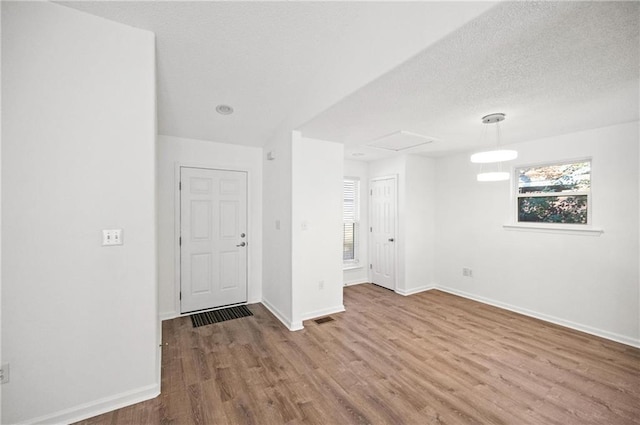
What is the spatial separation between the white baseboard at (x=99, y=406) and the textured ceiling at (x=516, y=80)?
108 inches

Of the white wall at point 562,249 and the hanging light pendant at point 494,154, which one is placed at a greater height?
the hanging light pendant at point 494,154

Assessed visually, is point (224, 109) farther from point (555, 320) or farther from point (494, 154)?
point (555, 320)

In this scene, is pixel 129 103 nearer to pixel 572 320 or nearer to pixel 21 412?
pixel 21 412

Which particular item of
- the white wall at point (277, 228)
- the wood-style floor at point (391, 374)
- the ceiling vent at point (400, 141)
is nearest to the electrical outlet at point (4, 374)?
the wood-style floor at point (391, 374)

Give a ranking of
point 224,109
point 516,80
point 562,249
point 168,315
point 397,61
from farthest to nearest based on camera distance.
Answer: point 168,315
point 562,249
point 224,109
point 516,80
point 397,61

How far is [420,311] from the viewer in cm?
380

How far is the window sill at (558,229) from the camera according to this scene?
10.3ft

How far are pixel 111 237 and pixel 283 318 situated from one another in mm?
2218

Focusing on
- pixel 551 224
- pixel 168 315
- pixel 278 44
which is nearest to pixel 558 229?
pixel 551 224

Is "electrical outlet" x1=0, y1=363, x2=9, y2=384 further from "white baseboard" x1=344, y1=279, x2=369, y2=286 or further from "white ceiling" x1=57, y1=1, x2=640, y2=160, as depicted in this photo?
"white baseboard" x1=344, y1=279, x2=369, y2=286

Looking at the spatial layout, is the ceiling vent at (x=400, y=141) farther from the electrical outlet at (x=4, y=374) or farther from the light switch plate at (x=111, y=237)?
the electrical outlet at (x=4, y=374)

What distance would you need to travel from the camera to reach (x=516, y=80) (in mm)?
1955

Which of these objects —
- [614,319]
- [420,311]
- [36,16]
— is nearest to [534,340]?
[614,319]

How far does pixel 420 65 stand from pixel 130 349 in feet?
9.21
